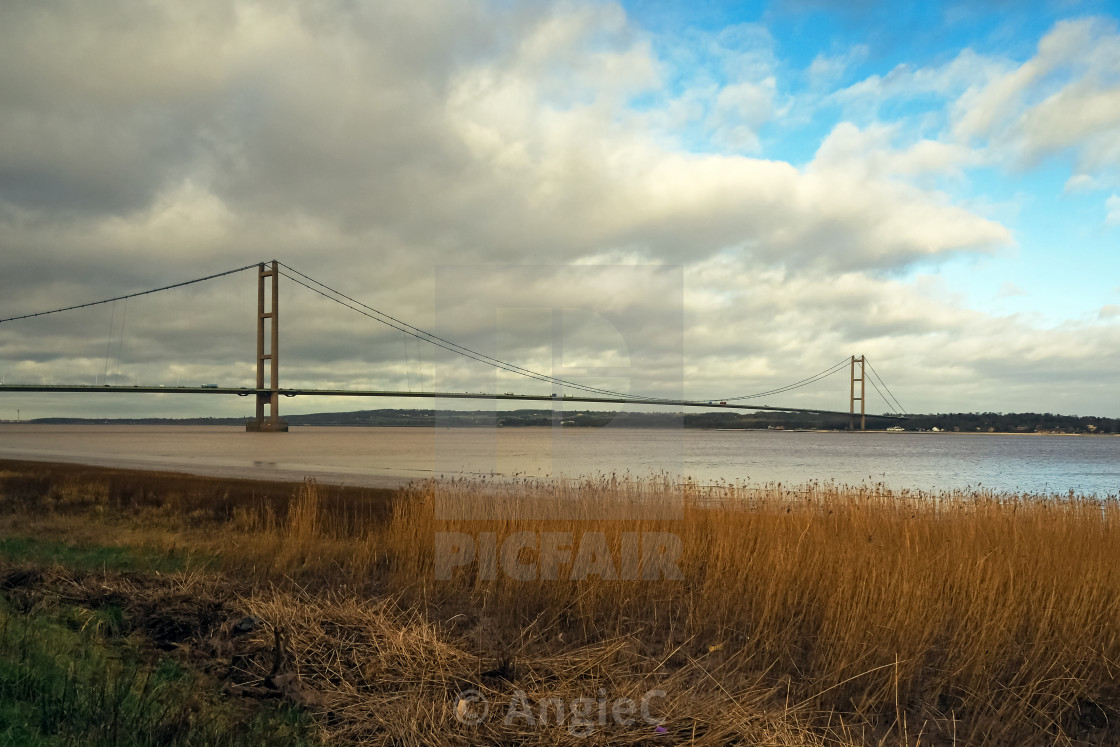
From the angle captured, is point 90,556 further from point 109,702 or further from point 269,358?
point 269,358

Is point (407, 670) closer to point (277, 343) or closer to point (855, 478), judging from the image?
point (855, 478)

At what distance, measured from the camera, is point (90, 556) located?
30.0 ft

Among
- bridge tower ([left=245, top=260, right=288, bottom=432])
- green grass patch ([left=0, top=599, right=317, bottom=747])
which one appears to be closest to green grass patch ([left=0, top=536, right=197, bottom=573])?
green grass patch ([left=0, top=599, right=317, bottom=747])

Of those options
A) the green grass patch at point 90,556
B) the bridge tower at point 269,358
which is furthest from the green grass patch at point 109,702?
the bridge tower at point 269,358

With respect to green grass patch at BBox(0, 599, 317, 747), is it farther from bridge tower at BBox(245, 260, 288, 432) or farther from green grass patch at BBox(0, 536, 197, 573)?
bridge tower at BBox(245, 260, 288, 432)

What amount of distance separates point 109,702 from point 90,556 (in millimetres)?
6097

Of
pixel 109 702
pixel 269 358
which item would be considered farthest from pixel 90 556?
pixel 269 358

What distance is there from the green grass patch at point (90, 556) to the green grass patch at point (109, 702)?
2.93 metres

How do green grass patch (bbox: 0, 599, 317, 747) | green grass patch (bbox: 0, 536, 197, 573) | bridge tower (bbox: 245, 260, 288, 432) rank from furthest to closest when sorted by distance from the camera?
bridge tower (bbox: 245, 260, 288, 432) → green grass patch (bbox: 0, 536, 197, 573) → green grass patch (bbox: 0, 599, 317, 747)

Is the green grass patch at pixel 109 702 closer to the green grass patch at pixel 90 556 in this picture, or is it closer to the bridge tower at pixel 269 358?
the green grass patch at pixel 90 556

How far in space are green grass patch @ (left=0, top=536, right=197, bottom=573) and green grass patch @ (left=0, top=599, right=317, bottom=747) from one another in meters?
2.93

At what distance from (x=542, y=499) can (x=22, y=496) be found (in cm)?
1323

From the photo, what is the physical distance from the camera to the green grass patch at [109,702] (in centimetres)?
367

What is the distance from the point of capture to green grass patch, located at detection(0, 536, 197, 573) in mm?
8344
